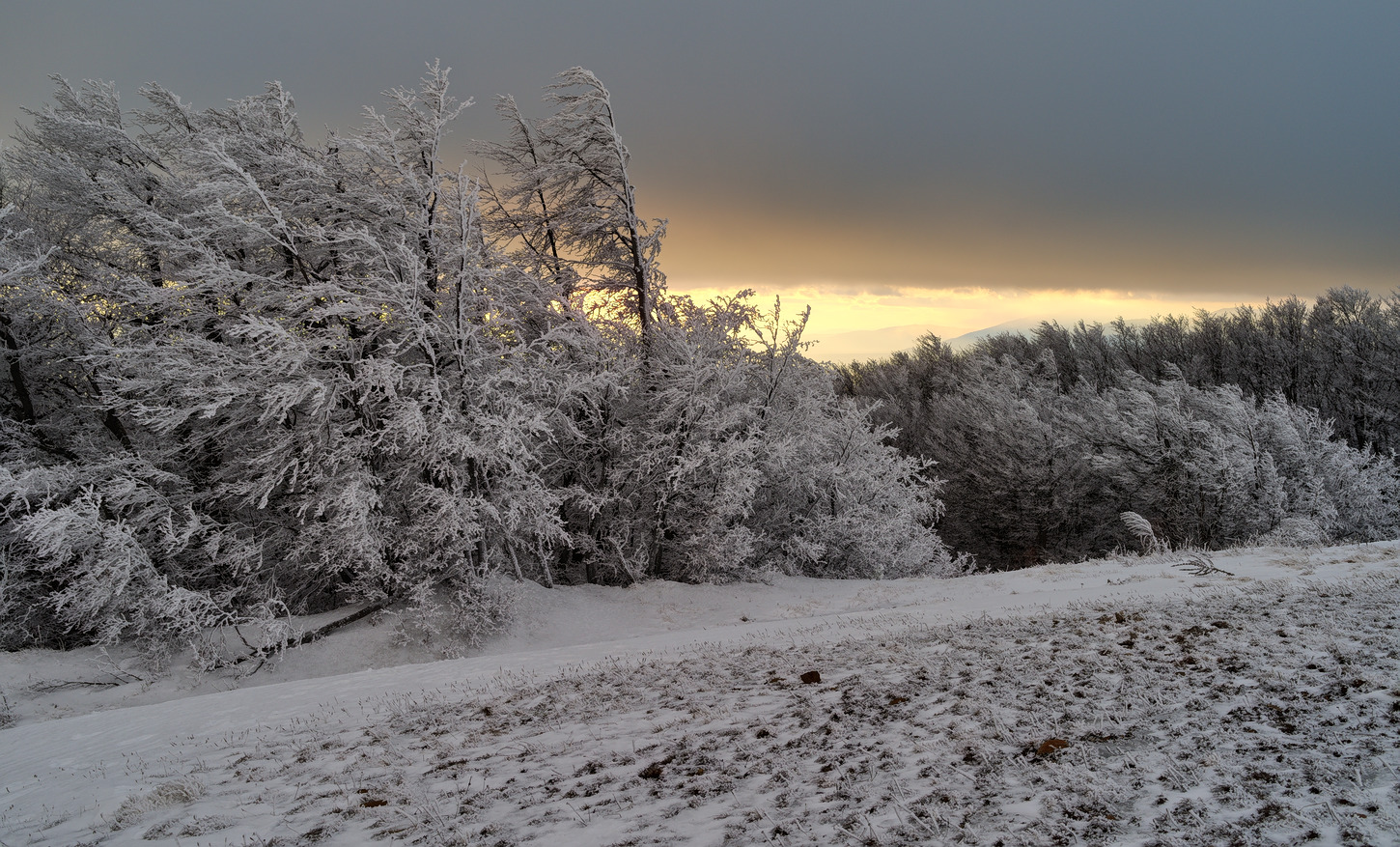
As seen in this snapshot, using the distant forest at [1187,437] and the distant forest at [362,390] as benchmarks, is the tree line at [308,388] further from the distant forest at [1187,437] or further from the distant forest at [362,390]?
the distant forest at [1187,437]

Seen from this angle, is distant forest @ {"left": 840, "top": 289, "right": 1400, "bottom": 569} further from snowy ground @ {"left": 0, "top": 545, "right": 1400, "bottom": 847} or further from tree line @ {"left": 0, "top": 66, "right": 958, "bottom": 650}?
snowy ground @ {"left": 0, "top": 545, "right": 1400, "bottom": 847}

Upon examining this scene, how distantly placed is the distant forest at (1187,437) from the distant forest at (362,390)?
8.85 metres

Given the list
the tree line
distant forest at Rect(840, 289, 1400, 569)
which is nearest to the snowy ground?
the tree line

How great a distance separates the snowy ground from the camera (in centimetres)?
338

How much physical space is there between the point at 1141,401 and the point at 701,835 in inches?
1373

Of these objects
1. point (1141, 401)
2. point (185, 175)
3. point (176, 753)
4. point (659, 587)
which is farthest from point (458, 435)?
point (1141, 401)

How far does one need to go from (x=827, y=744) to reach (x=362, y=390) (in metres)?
12.5

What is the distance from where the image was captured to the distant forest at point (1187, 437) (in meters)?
27.2

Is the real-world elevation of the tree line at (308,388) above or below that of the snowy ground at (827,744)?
above

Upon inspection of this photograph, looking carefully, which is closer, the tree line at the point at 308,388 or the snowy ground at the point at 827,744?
the snowy ground at the point at 827,744

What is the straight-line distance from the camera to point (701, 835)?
3428 mm

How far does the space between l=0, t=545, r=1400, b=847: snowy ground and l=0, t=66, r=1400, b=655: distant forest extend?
5.15 meters

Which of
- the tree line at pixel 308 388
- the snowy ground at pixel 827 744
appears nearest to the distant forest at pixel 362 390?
the tree line at pixel 308 388

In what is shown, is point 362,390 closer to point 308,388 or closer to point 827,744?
point 308,388
